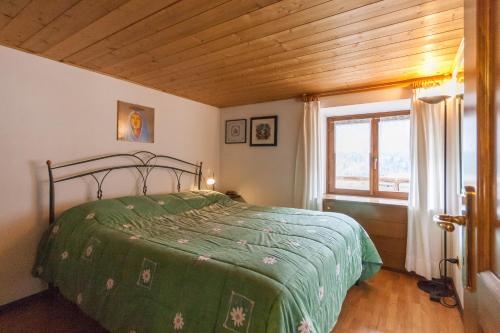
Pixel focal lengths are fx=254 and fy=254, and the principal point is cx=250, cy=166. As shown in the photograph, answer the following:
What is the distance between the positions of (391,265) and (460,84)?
1993 mm

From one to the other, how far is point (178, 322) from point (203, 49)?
1911mm

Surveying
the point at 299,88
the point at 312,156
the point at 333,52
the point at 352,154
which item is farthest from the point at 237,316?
the point at 352,154

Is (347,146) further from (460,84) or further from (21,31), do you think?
(21,31)

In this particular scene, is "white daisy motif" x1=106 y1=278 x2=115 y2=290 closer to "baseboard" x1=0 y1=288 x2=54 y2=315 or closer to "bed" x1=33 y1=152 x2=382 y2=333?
"bed" x1=33 y1=152 x2=382 y2=333

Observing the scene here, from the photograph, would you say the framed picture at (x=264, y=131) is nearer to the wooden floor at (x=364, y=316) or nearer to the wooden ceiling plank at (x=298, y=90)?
the wooden ceiling plank at (x=298, y=90)

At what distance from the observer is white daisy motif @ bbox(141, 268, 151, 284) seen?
4.69 ft

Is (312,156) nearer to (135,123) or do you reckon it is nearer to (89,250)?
(135,123)

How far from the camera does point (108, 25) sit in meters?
1.71

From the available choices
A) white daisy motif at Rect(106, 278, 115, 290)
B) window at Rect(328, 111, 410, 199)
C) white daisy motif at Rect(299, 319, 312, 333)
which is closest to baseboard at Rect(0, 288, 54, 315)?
white daisy motif at Rect(106, 278, 115, 290)

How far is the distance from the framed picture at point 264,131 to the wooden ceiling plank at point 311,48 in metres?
1.27

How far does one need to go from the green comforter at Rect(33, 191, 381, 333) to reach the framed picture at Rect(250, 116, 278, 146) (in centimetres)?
146

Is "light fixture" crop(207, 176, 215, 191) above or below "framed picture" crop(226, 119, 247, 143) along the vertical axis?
below

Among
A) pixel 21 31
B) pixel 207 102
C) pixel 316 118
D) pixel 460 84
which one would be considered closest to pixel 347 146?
pixel 316 118

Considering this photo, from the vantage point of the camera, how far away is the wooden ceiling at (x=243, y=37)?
1513mm
